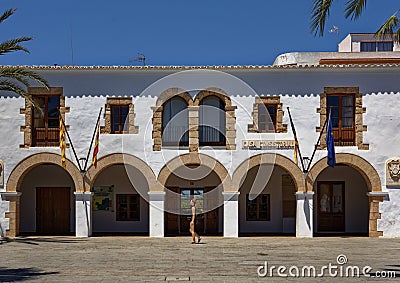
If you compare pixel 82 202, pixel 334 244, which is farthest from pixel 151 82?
pixel 334 244

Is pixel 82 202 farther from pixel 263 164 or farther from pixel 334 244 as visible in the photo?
pixel 334 244

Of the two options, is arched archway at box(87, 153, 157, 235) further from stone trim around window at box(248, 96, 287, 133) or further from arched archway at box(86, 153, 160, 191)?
stone trim around window at box(248, 96, 287, 133)

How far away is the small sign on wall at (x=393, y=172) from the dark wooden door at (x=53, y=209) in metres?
11.1

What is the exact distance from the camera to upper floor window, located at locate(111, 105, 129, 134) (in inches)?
856

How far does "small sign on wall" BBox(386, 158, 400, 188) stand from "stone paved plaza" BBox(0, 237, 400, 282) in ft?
6.07

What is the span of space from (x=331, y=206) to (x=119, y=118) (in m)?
8.39

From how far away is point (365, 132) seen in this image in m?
21.5

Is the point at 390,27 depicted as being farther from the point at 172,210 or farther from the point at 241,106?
the point at 172,210

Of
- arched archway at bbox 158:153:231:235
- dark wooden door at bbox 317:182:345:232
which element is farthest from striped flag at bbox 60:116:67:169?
dark wooden door at bbox 317:182:345:232

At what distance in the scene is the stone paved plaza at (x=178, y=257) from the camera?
13375 mm

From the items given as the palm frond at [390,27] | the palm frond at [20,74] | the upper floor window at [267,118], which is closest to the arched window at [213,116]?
the upper floor window at [267,118]

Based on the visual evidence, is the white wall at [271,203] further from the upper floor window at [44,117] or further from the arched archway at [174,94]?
the upper floor window at [44,117]

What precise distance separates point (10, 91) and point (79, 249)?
6.27m

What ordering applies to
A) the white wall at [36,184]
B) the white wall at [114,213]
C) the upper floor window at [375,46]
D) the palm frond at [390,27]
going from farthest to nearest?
the upper floor window at [375,46]
the white wall at [114,213]
the white wall at [36,184]
the palm frond at [390,27]
